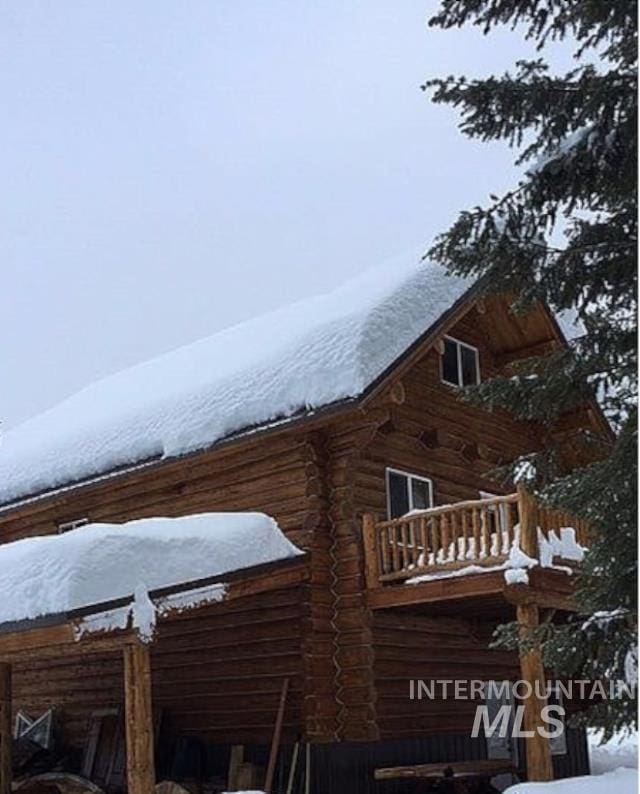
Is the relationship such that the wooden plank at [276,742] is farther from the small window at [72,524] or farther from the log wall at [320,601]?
the small window at [72,524]

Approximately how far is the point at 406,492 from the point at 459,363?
2.74 meters

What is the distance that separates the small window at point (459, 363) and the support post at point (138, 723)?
25.3 feet

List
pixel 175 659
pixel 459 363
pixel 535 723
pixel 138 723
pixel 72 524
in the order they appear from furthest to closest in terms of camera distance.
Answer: pixel 72 524, pixel 459 363, pixel 175 659, pixel 535 723, pixel 138 723

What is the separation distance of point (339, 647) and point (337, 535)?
62.7 inches

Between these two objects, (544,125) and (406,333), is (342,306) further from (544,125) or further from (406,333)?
(544,125)

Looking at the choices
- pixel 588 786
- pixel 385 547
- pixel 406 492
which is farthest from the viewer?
pixel 406 492

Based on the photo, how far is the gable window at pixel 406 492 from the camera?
17.6 m

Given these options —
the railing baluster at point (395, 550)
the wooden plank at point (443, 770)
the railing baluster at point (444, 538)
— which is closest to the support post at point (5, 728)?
the wooden plank at point (443, 770)

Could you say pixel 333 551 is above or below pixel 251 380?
below

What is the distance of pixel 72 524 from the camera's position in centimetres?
2061

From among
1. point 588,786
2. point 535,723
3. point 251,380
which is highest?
point 251,380

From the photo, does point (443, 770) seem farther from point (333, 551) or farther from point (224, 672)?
point (224, 672)

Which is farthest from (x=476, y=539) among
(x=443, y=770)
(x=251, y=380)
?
(x=251, y=380)

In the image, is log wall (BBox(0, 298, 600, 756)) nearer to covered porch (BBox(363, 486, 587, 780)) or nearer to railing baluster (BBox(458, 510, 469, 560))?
covered porch (BBox(363, 486, 587, 780))
